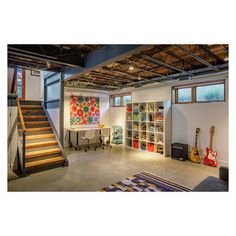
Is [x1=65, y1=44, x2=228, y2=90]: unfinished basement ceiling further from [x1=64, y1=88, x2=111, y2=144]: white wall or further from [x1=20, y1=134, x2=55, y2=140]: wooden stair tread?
→ [x1=20, y1=134, x2=55, y2=140]: wooden stair tread

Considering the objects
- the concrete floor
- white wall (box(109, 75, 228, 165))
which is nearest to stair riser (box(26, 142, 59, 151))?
the concrete floor

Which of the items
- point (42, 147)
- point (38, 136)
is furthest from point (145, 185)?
point (38, 136)

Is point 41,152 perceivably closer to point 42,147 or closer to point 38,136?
point 42,147

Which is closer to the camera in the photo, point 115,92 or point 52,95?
point 52,95

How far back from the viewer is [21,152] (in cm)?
349

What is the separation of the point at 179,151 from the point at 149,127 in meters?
1.45

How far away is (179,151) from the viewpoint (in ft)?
14.8

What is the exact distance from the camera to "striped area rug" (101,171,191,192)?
8.74ft

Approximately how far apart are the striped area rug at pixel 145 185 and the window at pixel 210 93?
9.02ft

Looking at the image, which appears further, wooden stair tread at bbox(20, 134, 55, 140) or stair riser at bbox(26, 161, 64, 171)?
wooden stair tread at bbox(20, 134, 55, 140)

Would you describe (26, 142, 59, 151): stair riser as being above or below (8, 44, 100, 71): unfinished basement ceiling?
below
